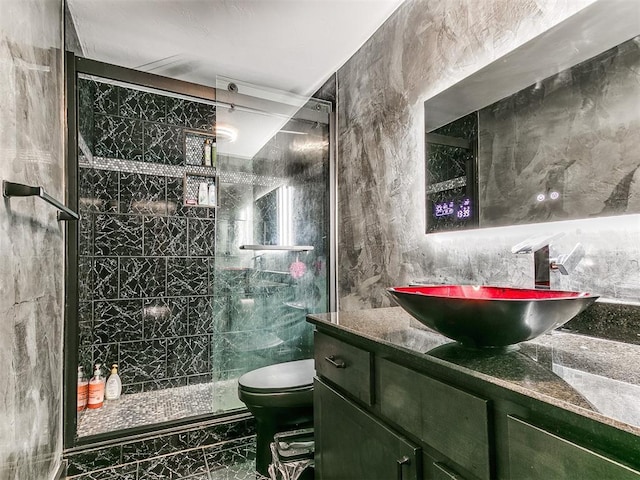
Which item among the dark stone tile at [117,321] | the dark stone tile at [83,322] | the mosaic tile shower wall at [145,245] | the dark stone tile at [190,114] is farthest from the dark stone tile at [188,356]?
the dark stone tile at [190,114]

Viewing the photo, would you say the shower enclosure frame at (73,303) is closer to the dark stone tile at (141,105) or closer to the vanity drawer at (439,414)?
the dark stone tile at (141,105)

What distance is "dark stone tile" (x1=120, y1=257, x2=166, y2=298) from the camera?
283 cm

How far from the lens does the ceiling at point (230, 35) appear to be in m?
1.97

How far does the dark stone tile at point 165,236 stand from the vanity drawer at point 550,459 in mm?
2867

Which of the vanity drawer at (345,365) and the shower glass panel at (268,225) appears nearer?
the vanity drawer at (345,365)

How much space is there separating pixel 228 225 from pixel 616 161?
189cm

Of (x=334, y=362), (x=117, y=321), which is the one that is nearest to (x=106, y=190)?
(x=117, y=321)

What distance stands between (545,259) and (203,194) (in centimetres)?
267

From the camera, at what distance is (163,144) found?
119 inches

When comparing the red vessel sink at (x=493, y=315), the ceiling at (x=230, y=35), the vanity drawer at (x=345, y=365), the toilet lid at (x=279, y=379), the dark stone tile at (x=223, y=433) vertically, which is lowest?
the dark stone tile at (x=223, y=433)

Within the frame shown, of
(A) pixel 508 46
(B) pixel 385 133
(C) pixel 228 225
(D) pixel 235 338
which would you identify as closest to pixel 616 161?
(A) pixel 508 46

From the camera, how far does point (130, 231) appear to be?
2869 millimetres

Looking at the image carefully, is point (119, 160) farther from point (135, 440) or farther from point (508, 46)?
point (508, 46)

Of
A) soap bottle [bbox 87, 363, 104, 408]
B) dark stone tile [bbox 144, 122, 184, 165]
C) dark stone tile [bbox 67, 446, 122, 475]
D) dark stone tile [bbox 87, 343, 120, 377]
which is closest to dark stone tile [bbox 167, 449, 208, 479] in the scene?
dark stone tile [bbox 67, 446, 122, 475]
